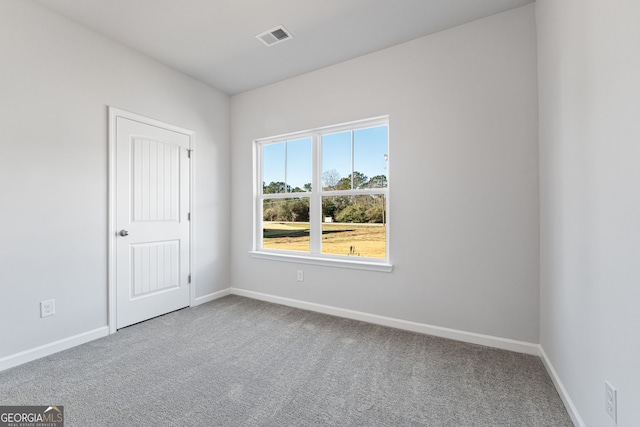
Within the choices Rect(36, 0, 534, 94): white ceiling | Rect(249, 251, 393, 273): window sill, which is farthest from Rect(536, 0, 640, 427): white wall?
Rect(249, 251, 393, 273): window sill

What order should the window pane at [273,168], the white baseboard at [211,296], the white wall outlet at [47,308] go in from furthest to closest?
1. the window pane at [273,168]
2. the white baseboard at [211,296]
3. the white wall outlet at [47,308]

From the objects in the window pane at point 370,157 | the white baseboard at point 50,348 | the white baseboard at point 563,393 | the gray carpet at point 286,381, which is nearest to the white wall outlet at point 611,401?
the white baseboard at point 563,393

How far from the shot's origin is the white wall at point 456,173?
7.16 feet

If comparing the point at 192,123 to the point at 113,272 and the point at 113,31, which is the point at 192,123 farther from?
the point at 113,272

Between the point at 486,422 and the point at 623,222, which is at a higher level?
the point at 623,222

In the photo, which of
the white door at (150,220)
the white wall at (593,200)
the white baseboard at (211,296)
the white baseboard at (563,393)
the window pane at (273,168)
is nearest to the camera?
the white wall at (593,200)

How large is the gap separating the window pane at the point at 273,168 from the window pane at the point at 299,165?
0.11 meters

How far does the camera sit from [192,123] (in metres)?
3.35

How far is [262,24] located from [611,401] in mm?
A: 3255

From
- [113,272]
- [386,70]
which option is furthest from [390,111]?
[113,272]

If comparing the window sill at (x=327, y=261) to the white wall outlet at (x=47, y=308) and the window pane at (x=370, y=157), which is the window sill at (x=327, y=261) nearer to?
the window pane at (x=370, y=157)

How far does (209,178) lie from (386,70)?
8.11ft

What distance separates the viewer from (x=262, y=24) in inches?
95.0

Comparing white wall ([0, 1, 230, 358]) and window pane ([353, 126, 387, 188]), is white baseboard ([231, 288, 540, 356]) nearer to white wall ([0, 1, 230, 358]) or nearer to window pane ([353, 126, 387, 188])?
window pane ([353, 126, 387, 188])
